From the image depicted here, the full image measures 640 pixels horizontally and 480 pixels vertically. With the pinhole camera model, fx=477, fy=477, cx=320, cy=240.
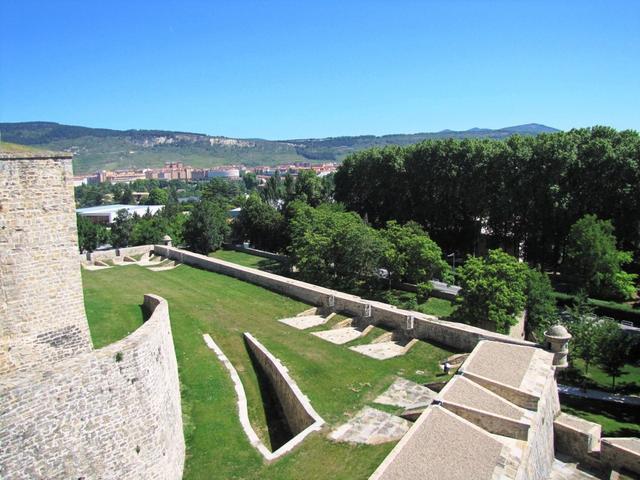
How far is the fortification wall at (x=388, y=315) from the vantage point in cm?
1734

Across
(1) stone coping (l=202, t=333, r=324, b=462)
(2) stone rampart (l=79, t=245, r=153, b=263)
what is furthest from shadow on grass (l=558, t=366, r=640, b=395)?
(2) stone rampart (l=79, t=245, r=153, b=263)

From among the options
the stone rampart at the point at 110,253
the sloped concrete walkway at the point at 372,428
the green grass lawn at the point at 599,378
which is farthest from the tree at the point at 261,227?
the sloped concrete walkway at the point at 372,428

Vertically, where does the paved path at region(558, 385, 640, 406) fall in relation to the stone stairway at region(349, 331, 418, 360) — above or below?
below

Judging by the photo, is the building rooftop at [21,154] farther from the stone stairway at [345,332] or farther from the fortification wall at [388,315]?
the fortification wall at [388,315]

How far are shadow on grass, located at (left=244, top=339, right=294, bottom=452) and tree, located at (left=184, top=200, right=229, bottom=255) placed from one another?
31974 millimetres

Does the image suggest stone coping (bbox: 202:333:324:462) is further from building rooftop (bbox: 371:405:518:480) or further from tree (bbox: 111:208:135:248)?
tree (bbox: 111:208:135:248)

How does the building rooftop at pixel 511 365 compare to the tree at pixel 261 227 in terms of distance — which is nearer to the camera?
the building rooftop at pixel 511 365

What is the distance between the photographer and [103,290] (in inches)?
998

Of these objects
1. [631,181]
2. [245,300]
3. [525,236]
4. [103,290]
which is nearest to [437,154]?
[525,236]

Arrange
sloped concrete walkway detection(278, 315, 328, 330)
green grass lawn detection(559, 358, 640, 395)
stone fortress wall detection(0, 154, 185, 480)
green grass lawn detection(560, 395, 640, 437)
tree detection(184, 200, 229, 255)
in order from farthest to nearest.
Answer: tree detection(184, 200, 229, 255)
green grass lawn detection(559, 358, 640, 395)
sloped concrete walkway detection(278, 315, 328, 330)
green grass lawn detection(560, 395, 640, 437)
stone fortress wall detection(0, 154, 185, 480)

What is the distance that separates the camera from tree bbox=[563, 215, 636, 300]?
99.0ft

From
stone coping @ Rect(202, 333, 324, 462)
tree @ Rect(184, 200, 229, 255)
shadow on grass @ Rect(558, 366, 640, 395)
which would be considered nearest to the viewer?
stone coping @ Rect(202, 333, 324, 462)

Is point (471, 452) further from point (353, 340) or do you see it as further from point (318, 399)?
point (353, 340)

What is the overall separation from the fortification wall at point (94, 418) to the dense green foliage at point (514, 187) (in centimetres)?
3328
